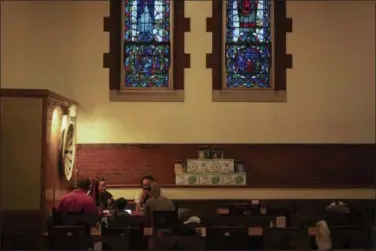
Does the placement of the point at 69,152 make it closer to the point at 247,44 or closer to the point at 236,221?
the point at 247,44

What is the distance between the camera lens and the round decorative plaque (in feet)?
27.9

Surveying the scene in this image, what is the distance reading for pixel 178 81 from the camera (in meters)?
9.69

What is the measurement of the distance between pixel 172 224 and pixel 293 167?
167 inches

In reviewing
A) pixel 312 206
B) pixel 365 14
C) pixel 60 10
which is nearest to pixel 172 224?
pixel 312 206

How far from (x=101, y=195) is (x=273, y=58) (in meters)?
3.68

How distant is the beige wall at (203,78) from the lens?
377 inches

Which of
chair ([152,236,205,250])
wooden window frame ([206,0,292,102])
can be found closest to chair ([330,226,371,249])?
chair ([152,236,205,250])

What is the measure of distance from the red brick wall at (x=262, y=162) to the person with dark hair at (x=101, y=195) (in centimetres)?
90

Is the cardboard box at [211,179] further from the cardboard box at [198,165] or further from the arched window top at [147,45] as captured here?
the arched window top at [147,45]

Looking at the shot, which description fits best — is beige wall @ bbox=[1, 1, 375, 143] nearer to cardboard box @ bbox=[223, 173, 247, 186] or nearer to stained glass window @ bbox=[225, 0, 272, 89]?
stained glass window @ bbox=[225, 0, 272, 89]

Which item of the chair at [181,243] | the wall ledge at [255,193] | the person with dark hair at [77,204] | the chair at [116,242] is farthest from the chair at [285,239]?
the wall ledge at [255,193]

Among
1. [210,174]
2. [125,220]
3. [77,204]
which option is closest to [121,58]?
[210,174]

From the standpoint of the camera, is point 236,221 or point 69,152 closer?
point 236,221

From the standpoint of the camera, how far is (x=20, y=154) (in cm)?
716
